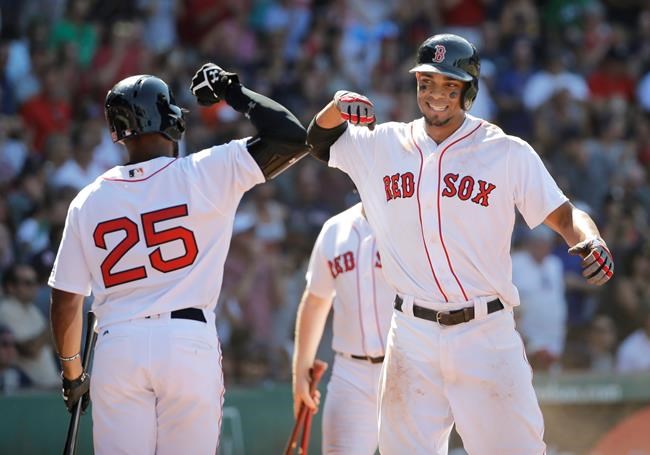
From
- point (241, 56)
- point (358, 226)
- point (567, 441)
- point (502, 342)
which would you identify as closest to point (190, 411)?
point (502, 342)

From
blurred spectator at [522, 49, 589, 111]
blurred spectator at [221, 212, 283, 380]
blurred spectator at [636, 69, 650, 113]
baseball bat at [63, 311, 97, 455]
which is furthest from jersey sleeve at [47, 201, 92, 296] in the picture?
blurred spectator at [636, 69, 650, 113]

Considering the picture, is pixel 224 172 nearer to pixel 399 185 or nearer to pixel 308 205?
pixel 399 185

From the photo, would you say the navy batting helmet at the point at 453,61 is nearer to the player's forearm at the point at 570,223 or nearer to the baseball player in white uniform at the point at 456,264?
the baseball player in white uniform at the point at 456,264

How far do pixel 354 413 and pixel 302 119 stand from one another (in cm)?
567

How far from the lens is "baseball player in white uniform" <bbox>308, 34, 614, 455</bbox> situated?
5.15m

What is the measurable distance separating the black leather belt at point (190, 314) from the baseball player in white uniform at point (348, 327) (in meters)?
1.73

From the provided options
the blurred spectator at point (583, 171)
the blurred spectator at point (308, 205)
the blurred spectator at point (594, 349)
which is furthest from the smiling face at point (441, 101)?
the blurred spectator at point (583, 171)

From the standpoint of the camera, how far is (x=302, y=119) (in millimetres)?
11828

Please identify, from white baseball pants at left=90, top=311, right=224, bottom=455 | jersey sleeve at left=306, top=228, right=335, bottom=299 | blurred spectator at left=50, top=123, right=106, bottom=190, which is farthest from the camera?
blurred spectator at left=50, top=123, right=106, bottom=190

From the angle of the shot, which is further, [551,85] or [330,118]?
[551,85]

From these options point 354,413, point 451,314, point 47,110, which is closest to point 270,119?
point 451,314

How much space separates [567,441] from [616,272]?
80.3 inches

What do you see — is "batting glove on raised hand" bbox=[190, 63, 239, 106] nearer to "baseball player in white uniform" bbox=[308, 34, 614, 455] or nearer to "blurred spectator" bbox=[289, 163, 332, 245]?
"baseball player in white uniform" bbox=[308, 34, 614, 455]

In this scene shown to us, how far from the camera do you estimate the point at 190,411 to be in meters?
4.96
